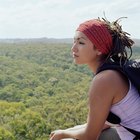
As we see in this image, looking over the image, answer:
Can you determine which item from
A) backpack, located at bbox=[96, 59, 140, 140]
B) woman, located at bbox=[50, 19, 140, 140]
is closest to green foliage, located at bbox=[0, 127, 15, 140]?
woman, located at bbox=[50, 19, 140, 140]

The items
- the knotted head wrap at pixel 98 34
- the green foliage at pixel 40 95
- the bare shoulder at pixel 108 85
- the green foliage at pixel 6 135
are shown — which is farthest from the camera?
the green foliage at pixel 40 95

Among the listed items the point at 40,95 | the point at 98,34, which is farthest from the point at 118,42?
the point at 40,95

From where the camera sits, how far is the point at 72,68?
69.5 metres

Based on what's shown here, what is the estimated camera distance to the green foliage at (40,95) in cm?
2458

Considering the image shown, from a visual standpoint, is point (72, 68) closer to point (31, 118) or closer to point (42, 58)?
point (42, 58)

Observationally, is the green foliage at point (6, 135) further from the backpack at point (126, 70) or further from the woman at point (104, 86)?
the backpack at point (126, 70)

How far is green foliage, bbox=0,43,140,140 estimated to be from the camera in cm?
2458

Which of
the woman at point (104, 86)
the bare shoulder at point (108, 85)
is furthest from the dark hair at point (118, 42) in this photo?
the bare shoulder at point (108, 85)

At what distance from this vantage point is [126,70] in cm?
212

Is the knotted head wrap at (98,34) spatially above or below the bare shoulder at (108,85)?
above

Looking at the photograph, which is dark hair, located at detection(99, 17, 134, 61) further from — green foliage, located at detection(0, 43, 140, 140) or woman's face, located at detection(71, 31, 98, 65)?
green foliage, located at detection(0, 43, 140, 140)

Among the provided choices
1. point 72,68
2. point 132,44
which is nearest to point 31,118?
point 132,44

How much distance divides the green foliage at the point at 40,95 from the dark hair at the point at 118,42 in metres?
20.1

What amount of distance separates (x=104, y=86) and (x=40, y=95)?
1740 inches
